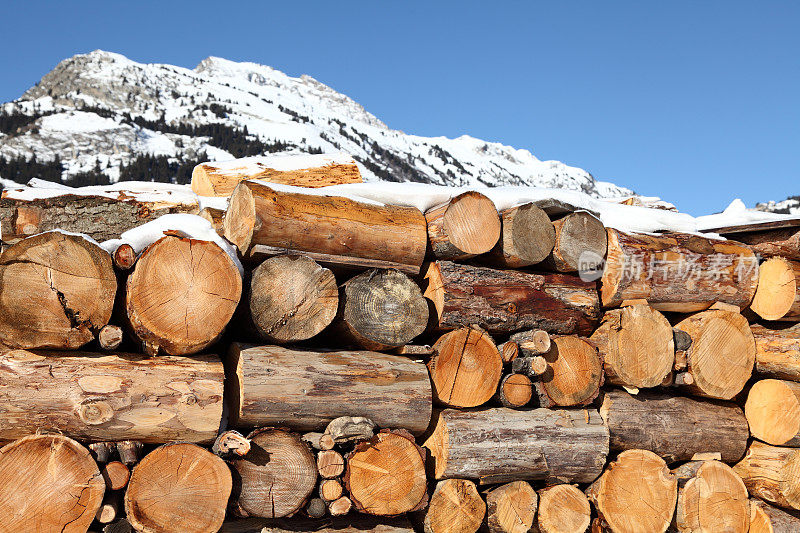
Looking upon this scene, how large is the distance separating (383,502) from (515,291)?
174cm

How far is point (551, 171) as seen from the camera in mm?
93562

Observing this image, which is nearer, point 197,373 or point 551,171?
point 197,373

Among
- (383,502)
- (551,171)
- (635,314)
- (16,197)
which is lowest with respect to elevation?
(383,502)

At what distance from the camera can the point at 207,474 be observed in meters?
3.17

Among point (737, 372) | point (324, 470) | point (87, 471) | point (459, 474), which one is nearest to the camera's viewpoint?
point (87, 471)

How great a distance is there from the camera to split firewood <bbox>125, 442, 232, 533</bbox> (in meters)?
3.04

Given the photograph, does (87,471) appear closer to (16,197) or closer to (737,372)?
(16,197)

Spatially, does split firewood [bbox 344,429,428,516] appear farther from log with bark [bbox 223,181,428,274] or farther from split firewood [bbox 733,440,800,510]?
split firewood [bbox 733,440,800,510]

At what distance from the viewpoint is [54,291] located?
9.55ft

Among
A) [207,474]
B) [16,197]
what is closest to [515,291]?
[207,474]

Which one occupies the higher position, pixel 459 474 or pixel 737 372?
pixel 737 372

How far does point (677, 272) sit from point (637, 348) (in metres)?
0.79

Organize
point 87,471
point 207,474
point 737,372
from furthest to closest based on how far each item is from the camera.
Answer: point 737,372 < point 207,474 < point 87,471

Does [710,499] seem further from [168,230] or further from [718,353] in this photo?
[168,230]
